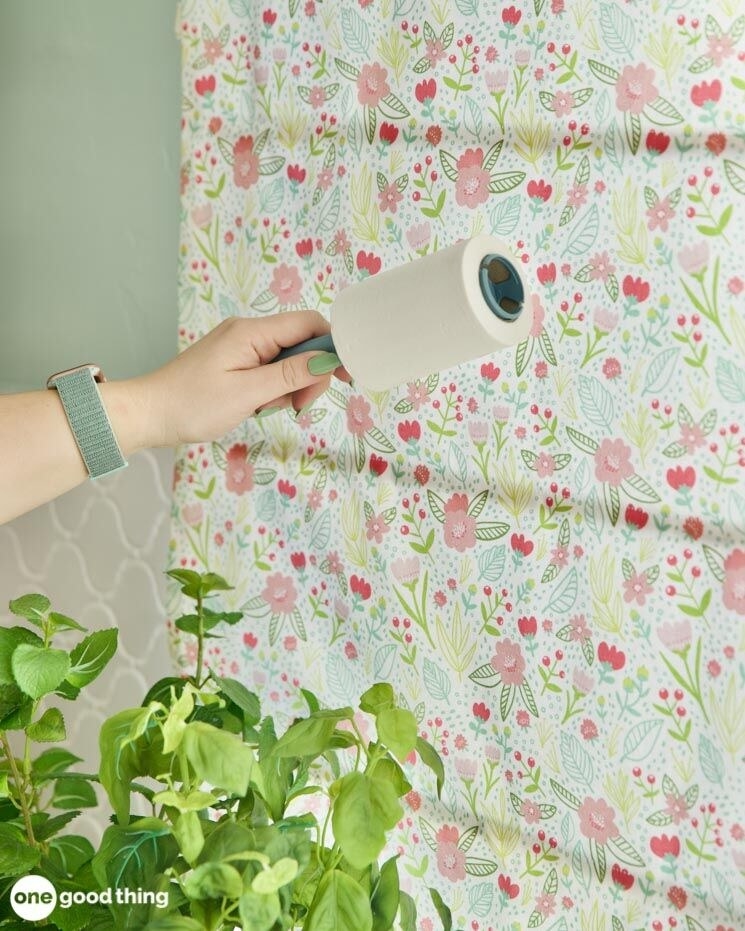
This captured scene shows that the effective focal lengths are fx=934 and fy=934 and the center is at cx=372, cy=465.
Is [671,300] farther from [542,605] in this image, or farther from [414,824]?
[414,824]

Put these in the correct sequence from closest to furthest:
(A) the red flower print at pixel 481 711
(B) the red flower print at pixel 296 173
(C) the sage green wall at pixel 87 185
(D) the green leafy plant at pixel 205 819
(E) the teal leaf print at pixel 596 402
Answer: (D) the green leafy plant at pixel 205 819, (E) the teal leaf print at pixel 596 402, (A) the red flower print at pixel 481 711, (B) the red flower print at pixel 296 173, (C) the sage green wall at pixel 87 185

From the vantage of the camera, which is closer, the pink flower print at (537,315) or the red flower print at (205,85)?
the pink flower print at (537,315)

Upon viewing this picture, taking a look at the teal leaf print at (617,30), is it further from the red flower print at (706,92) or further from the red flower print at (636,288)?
the red flower print at (636,288)

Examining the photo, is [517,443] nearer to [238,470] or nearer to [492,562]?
[492,562]

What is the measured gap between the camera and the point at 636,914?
2.76 ft

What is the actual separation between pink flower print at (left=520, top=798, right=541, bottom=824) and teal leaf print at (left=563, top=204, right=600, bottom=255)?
1.73ft

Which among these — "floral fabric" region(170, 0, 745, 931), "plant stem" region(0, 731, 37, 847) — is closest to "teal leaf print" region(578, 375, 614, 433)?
"floral fabric" region(170, 0, 745, 931)

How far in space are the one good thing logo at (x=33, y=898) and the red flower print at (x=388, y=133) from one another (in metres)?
0.77

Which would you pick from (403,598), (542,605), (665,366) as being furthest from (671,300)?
(403,598)

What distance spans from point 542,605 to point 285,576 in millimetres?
348

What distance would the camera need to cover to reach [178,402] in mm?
952

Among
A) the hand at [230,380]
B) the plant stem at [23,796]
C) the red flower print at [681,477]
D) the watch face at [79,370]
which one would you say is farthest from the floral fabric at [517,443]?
the plant stem at [23,796]

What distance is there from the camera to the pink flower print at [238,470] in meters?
1.15

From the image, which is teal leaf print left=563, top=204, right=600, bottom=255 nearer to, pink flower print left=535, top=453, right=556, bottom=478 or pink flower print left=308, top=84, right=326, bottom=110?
pink flower print left=535, top=453, right=556, bottom=478
